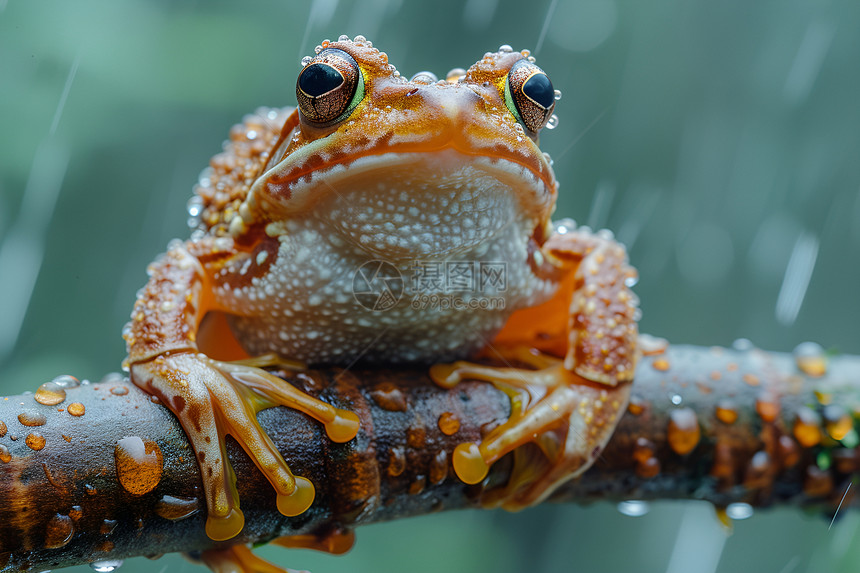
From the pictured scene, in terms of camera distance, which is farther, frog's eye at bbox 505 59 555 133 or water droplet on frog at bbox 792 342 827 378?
water droplet on frog at bbox 792 342 827 378

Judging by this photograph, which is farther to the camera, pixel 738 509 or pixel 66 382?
pixel 738 509

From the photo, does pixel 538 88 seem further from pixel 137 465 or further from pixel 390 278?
pixel 137 465

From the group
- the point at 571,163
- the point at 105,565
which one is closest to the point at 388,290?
the point at 105,565

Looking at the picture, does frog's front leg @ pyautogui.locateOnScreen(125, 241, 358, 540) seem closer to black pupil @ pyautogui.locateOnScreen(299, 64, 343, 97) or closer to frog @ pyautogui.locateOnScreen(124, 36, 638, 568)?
frog @ pyautogui.locateOnScreen(124, 36, 638, 568)

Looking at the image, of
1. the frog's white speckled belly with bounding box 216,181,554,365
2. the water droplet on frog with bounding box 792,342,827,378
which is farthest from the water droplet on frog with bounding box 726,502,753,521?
the frog's white speckled belly with bounding box 216,181,554,365

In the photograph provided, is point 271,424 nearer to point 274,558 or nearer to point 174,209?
point 274,558

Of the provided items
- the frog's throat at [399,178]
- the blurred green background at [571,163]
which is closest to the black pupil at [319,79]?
the frog's throat at [399,178]
